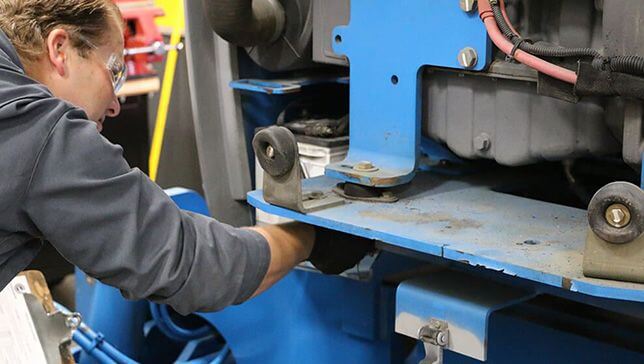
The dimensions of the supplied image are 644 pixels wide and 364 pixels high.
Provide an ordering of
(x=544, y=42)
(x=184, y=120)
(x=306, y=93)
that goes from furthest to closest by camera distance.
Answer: (x=184, y=120) → (x=306, y=93) → (x=544, y=42)

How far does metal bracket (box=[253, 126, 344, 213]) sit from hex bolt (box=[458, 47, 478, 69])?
323 millimetres

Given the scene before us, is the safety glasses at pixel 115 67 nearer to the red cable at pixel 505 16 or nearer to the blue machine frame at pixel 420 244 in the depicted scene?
the blue machine frame at pixel 420 244

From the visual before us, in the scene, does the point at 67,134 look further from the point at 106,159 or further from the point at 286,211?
the point at 286,211

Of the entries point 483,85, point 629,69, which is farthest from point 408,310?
point 629,69

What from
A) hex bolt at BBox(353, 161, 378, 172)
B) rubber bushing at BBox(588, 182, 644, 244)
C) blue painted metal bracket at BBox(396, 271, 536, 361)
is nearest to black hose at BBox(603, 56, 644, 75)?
rubber bushing at BBox(588, 182, 644, 244)

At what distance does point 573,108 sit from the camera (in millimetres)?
1686

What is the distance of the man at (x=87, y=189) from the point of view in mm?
1446

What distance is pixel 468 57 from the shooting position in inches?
66.7

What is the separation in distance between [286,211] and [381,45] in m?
0.35

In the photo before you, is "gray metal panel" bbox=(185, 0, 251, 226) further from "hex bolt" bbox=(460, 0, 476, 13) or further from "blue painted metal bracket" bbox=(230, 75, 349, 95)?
"hex bolt" bbox=(460, 0, 476, 13)

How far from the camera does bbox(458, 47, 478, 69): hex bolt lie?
169 cm

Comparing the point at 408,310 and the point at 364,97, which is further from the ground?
the point at 364,97

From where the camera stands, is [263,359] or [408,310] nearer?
[408,310]

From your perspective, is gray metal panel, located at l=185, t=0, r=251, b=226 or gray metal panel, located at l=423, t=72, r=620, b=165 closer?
gray metal panel, located at l=423, t=72, r=620, b=165
